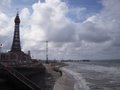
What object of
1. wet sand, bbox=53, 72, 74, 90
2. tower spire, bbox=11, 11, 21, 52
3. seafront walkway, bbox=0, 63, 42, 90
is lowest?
wet sand, bbox=53, 72, 74, 90

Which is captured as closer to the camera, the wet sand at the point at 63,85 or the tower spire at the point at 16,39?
the wet sand at the point at 63,85

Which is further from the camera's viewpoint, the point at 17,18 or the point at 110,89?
the point at 17,18

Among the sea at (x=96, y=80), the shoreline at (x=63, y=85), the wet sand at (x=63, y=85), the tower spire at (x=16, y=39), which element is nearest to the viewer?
the wet sand at (x=63, y=85)

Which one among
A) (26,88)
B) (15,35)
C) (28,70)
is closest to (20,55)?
(15,35)

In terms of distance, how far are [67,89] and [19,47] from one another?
68.4 metres

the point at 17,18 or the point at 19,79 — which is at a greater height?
the point at 17,18

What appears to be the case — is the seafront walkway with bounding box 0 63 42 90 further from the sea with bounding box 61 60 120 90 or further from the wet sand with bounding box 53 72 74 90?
the sea with bounding box 61 60 120 90

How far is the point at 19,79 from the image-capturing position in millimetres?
32312

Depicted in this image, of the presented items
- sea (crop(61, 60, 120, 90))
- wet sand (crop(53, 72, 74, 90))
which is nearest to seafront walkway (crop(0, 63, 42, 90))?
wet sand (crop(53, 72, 74, 90))

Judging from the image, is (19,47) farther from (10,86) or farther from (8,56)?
(10,86)

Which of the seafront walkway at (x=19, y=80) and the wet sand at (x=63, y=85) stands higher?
the seafront walkway at (x=19, y=80)

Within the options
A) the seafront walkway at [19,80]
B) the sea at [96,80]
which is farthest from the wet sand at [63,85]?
the seafront walkway at [19,80]

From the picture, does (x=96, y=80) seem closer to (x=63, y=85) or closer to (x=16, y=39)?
(x=63, y=85)

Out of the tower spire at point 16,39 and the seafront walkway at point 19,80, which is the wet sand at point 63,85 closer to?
the seafront walkway at point 19,80
